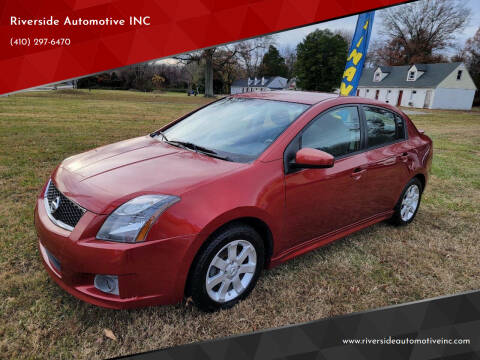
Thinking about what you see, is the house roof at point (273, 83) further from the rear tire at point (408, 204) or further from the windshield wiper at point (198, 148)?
the windshield wiper at point (198, 148)

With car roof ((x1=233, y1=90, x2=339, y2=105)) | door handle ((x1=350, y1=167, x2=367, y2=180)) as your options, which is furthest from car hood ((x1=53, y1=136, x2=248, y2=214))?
door handle ((x1=350, y1=167, x2=367, y2=180))

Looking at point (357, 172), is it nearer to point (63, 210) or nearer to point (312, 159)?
point (312, 159)

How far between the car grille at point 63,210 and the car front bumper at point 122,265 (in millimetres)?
61

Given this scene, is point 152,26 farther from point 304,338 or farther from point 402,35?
point 402,35

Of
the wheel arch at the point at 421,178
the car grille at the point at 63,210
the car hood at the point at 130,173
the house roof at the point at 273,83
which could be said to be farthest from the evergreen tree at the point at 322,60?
the car grille at the point at 63,210

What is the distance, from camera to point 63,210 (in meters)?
2.42

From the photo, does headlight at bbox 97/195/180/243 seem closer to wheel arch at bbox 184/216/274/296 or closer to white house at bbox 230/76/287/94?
wheel arch at bbox 184/216/274/296

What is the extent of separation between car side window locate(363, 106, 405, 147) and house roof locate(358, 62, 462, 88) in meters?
43.4

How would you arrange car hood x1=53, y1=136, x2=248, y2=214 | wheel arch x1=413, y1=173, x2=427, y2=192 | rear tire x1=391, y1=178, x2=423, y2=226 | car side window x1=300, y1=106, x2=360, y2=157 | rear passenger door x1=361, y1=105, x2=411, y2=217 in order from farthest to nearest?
wheel arch x1=413, y1=173, x2=427, y2=192 < rear tire x1=391, y1=178, x2=423, y2=226 < rear passenger door x1=361, y1=105, x2=411, y2=217 < car side window x1=300, y1=106, x2=360, y2=157 < car hood x1=53, y1=136, x2=248, y2=214

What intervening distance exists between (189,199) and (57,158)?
18.4ft

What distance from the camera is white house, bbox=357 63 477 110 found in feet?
134

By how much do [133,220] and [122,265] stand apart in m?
0.28

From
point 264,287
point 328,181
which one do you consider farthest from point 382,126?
point 264,287

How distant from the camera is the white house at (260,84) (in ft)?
242
